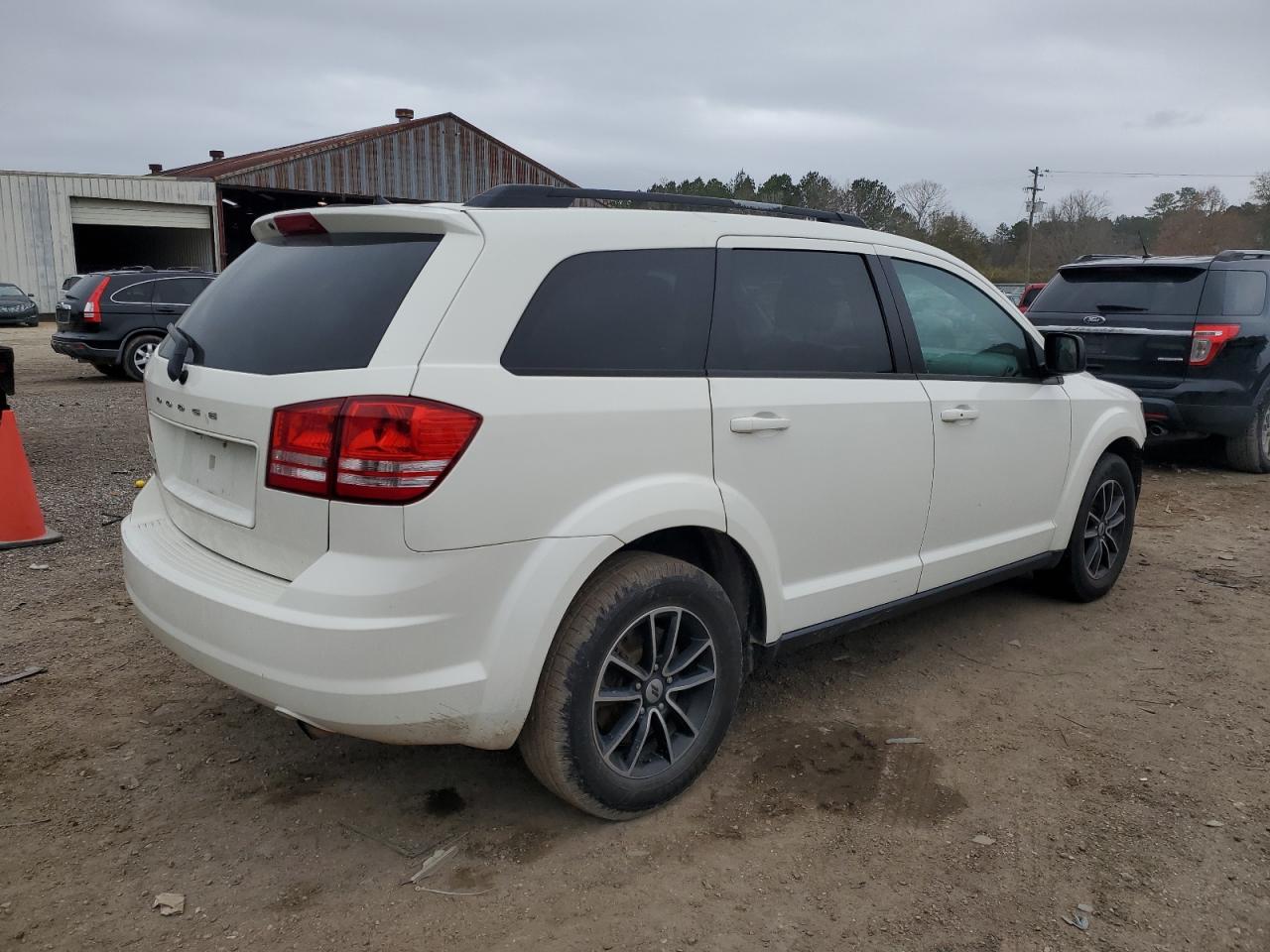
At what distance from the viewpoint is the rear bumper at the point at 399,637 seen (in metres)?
2.37

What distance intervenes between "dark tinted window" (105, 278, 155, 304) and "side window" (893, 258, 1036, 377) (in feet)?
43.2

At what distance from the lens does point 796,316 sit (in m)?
3.35

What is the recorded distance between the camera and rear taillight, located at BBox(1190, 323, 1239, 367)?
25.6 feet

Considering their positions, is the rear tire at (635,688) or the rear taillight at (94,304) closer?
the rear tire at (635,688)

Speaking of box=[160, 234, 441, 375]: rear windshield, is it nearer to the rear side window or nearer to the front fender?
the front fender

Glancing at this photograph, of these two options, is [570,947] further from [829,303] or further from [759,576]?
[829,303]

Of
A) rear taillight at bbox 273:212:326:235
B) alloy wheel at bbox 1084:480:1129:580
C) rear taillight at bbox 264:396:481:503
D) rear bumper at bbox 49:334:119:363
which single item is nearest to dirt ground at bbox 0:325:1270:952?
alloy wheel at bbox 1084:480:1129:580

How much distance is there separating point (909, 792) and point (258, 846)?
1992mm

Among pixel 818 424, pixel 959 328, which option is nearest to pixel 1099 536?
pixel 959 328

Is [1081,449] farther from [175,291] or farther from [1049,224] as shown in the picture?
[1049,224]

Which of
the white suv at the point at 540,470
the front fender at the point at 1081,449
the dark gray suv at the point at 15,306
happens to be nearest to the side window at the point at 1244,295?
the front fender at the point at 1081,449

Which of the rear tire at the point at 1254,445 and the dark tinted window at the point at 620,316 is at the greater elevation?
the dark tinted window at the point at 620,316

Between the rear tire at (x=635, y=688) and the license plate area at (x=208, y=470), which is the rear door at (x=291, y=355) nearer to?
the license plate area at (x=208, y=470)

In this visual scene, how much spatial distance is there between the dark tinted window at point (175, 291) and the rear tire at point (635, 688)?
43.5 ft
